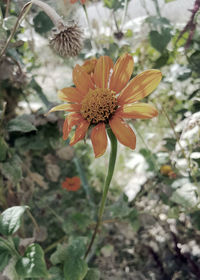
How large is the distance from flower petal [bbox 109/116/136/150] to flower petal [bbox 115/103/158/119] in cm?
2

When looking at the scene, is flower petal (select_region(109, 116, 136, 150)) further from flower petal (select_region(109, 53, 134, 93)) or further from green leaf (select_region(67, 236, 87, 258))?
green leaf (select_region(67, 236, 87, 258))

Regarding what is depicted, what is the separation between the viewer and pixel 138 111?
52cm

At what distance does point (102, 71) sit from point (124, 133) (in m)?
0.17

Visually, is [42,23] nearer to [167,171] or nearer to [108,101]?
[108,101]

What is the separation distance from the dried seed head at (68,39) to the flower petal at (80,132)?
0.22m

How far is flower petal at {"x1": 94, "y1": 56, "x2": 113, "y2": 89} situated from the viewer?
0.61m

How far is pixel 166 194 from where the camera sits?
3.42 ft

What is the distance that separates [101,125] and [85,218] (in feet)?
1.74

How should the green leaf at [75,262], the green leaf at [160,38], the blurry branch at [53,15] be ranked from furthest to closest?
the green leaf at [160,38] → the green leaf at [75,262] → the blurry branch at [53,15]

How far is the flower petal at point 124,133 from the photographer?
513 millimetres

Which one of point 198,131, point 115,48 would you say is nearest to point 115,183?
point 115,48

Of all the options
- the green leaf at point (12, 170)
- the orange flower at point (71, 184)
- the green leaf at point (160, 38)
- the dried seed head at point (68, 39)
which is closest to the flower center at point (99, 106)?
the dried seed head at point (68, 39)

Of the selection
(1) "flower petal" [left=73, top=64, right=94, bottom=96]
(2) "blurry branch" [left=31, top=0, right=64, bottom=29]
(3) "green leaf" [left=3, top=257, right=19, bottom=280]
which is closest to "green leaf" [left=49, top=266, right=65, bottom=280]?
(3) "green leaf" [left=3, top=257, right=19, bottom=280]

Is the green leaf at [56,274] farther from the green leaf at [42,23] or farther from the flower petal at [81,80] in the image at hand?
the green leaf at [42,23]
